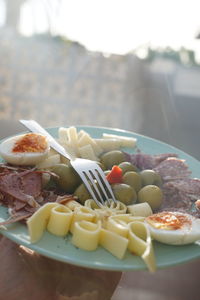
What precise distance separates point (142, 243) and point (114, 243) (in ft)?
0.31

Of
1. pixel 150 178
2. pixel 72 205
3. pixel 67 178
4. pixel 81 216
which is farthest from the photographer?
pixel 150 178

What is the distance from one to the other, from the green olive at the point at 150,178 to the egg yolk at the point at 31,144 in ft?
1.63

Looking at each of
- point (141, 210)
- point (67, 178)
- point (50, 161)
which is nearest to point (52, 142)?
point (50, 161)

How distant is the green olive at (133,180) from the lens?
1829mm

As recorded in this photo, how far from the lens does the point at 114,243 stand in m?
1.29

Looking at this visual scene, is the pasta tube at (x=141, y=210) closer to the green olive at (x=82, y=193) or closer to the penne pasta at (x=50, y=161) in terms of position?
the green olive at (x=82, y=193)

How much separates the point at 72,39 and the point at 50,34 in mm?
367

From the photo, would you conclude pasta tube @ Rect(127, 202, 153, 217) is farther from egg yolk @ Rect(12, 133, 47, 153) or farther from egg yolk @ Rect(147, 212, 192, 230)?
egg yolk @ Rect(12, 133, 47, 153)

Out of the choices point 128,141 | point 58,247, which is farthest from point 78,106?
point 58,247

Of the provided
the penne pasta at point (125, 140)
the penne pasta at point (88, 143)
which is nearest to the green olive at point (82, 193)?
the penne pasta at point (88, 143)

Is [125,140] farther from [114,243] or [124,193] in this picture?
[114,243]

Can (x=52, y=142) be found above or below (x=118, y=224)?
above

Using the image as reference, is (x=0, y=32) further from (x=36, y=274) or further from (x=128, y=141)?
(x=36, y=274)

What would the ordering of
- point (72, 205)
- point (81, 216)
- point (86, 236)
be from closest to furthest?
point (86, 236) → point (81, 216) → point (72, 205)
